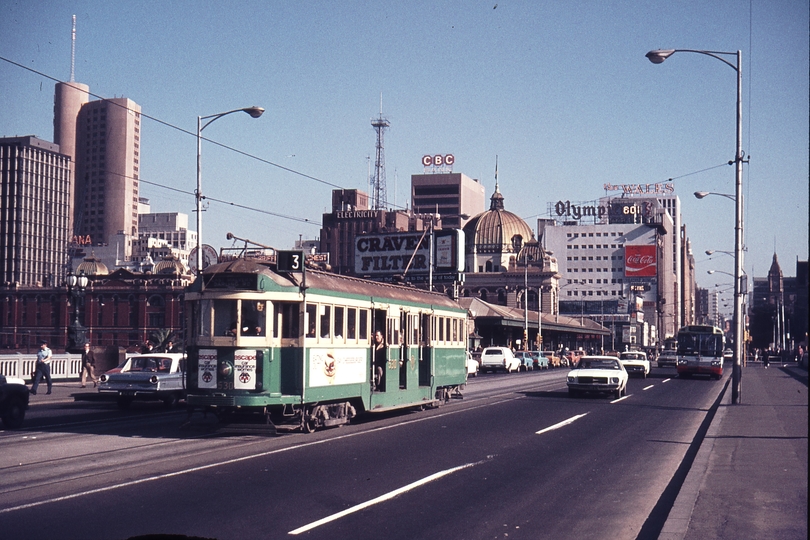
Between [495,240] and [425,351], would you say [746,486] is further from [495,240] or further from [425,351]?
[495,240]

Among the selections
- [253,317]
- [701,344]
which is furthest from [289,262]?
[701,344]

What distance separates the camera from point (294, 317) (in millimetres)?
16859

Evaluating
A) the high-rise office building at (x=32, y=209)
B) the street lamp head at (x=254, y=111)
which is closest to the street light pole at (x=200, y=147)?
the street lamp head at (x=254, y=111)

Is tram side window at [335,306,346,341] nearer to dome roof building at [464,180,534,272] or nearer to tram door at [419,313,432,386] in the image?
tram door at [419,313,432,386]

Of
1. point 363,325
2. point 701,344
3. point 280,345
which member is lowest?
point 701,344

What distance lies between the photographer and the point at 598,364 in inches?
1206

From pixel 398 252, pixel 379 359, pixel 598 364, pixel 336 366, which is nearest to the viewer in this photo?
pixel 336 366

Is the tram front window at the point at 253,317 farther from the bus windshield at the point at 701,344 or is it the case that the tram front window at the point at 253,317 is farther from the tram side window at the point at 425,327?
the bus windshield at the point at 701,344

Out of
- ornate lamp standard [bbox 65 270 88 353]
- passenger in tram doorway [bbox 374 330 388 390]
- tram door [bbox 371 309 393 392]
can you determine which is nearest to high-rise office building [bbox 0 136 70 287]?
ornate lamp standard [bbox 65 270 88 353]

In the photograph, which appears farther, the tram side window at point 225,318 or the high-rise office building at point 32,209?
the high-rise office building at point 32,209

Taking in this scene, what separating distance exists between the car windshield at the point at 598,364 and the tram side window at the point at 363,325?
13.3 meters

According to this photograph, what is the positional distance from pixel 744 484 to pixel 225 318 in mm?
9429

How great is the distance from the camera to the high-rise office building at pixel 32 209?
16512cm

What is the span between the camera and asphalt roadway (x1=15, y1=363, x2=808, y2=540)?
865 centimetres
